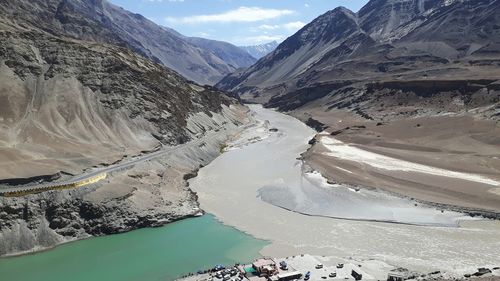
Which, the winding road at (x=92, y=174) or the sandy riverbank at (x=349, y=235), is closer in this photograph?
the sandy riverbank at (x=349, y=235)

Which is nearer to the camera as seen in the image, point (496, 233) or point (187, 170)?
point (496, 233)

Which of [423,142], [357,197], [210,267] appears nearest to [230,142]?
[423,142]

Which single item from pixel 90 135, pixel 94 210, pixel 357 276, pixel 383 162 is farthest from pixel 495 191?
pixel 90 135

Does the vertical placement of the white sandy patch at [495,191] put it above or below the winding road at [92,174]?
below

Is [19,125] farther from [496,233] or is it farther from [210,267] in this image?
[496,233]

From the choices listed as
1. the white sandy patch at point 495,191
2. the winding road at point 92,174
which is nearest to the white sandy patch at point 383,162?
the white sandy patch at point 495,191

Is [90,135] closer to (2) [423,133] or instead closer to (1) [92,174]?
(1) [92,174]

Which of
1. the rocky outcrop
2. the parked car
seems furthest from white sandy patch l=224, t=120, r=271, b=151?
the parked car

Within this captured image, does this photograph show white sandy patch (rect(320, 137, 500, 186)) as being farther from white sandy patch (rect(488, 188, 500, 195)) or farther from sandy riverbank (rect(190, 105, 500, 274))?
sandy riverbank (rect(190, 105, 500, 274))

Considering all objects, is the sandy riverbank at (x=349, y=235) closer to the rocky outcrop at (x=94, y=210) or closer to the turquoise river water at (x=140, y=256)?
the turquoise river water at (x=140, y=256)
